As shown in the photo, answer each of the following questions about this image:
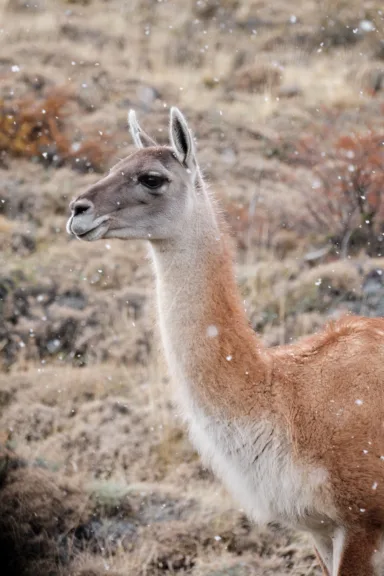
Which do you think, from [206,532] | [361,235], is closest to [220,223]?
[206,532]

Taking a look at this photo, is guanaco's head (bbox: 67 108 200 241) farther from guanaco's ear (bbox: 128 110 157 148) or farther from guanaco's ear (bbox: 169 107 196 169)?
guanaco's ear (bbox: 128 110 157 148)

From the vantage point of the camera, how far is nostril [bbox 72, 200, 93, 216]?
3781 mm

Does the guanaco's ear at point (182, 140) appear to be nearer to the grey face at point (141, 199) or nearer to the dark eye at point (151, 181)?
the grey face at point (141, 199)

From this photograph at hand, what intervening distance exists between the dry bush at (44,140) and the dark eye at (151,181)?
629 cm

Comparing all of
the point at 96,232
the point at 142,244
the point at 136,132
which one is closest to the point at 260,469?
the point at 96,232

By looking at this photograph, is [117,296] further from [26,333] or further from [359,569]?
[359,569]

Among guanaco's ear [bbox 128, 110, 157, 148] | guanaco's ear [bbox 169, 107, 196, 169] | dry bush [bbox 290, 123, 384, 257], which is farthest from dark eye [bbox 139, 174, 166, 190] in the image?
dry bush [bbox 290, 123, 384, 257]

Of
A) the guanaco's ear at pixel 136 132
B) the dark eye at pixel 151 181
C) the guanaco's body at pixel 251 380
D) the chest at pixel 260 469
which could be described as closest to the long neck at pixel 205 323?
the guanaco's body at pixel 251 380

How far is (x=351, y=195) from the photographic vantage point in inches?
325

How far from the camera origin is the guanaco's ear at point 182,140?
12.7 feet

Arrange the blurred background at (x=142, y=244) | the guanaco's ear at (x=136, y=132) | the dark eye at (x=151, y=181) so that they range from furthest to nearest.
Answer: the blurred background at (x=142, y=244), the guanaco's ear at (x=136, y=132), the dark eye at (x=151, y=181)

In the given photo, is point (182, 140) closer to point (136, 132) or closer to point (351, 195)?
point (136, 132)

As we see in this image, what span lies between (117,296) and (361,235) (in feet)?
7.90

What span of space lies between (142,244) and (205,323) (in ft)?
17.4
